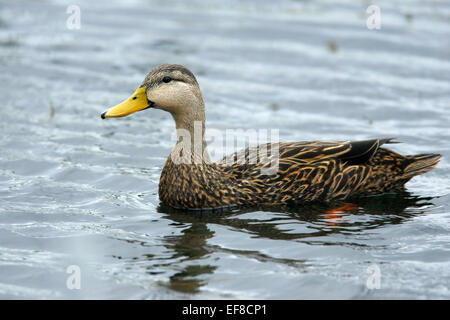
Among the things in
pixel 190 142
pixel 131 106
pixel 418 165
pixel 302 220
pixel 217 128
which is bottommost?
pixel 302 220

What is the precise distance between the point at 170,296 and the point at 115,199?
8.61 ft

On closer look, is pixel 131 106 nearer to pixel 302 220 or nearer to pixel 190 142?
pixel 190 142

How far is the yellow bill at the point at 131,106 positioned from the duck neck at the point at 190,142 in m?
0.48

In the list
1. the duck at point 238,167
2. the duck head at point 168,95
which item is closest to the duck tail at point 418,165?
the duck at point 238,167

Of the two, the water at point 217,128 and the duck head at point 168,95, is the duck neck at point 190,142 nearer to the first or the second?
the duck head at point 168,95

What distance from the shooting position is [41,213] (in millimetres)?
8273

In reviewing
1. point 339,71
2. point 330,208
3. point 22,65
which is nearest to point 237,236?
point 330,208

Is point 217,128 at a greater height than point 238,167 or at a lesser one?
greater

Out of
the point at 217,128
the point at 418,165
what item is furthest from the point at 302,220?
the point at 217,128

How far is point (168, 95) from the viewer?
27.2ft

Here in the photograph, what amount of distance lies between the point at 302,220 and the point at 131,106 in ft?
7.84

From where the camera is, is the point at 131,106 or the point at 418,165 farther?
the point at 418,165
